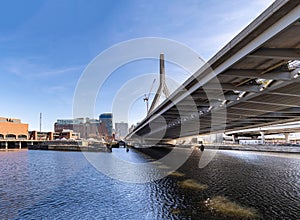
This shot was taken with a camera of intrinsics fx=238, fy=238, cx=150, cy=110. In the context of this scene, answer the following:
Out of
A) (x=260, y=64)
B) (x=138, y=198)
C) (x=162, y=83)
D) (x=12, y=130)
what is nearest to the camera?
(x=260, y=64)

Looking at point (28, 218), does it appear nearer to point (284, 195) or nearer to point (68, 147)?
point (284, 195)

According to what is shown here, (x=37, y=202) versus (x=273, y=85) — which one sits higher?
(x=273, y=85)

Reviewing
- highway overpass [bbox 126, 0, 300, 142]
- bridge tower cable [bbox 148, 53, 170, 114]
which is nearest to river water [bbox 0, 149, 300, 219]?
highway overpass [bbox 126, 0, 300, 142]

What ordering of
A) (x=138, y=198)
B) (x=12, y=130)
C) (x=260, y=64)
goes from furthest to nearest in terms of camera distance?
(x=12, y=130) → (x=138, y=198) → (x=260, y=64)

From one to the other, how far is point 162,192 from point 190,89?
1075cm

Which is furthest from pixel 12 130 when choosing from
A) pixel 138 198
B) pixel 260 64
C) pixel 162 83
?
pixel 260 64

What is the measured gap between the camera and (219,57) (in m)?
16.8

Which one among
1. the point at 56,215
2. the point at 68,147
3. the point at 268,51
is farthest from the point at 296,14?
the point at 68,147

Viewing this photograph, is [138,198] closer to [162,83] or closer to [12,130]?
[162,83]

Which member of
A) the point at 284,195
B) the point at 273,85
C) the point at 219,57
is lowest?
the point at 284,195

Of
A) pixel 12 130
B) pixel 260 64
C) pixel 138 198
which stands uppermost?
pixel 12 130

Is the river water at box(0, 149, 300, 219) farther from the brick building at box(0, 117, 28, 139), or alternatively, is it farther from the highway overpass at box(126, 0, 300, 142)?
the brick building at box(0, 117, 28, 139)

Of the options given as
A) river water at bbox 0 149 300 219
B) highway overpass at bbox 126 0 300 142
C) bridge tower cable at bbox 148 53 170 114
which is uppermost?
bridge tower cable at bbox 148 53 170 114

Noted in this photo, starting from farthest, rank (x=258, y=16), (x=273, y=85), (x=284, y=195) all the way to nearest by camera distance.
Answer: (x=273, y=85) → (x=284, y=195) → (x=258, y=16)
